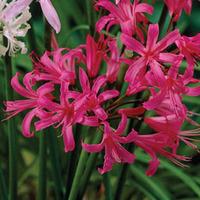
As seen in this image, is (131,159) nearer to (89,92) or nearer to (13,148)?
(89,92)

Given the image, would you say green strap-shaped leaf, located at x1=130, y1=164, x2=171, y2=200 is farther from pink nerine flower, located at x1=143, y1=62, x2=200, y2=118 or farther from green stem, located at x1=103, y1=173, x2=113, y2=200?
pink nerine flower, located at x1=143, y1=62, x2=200, y2=118

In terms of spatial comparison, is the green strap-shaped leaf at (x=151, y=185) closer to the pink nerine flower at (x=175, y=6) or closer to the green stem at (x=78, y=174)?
the green stem at (x=78, y=174)

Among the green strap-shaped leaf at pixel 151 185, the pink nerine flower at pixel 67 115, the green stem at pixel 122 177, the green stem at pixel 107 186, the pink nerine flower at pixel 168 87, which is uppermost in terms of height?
the pink nerine flower at pixel 168 87

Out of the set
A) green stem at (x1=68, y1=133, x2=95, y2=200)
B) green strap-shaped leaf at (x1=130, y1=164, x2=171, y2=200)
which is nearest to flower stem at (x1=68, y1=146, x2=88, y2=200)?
green stem at (x1=68, y1=133, x2=95, y2=200)

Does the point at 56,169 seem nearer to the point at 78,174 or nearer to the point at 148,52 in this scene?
the point at 78,174

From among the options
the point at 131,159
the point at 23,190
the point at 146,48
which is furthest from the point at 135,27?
the point at 23,190

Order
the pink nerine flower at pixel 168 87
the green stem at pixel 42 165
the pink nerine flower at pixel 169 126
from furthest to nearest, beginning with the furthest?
the green stem at pixel 42 165 → the pink nerine flower at pixel 169 126 → the pink nerine flower at pixel 168 87

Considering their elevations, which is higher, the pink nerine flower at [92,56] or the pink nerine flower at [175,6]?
the pink nerine flower at [175,6]

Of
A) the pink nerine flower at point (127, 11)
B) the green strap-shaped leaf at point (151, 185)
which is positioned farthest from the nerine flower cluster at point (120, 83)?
the green strap-shaped leaf at point (151, 185)

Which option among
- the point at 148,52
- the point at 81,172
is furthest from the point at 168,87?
the point at 81,172
